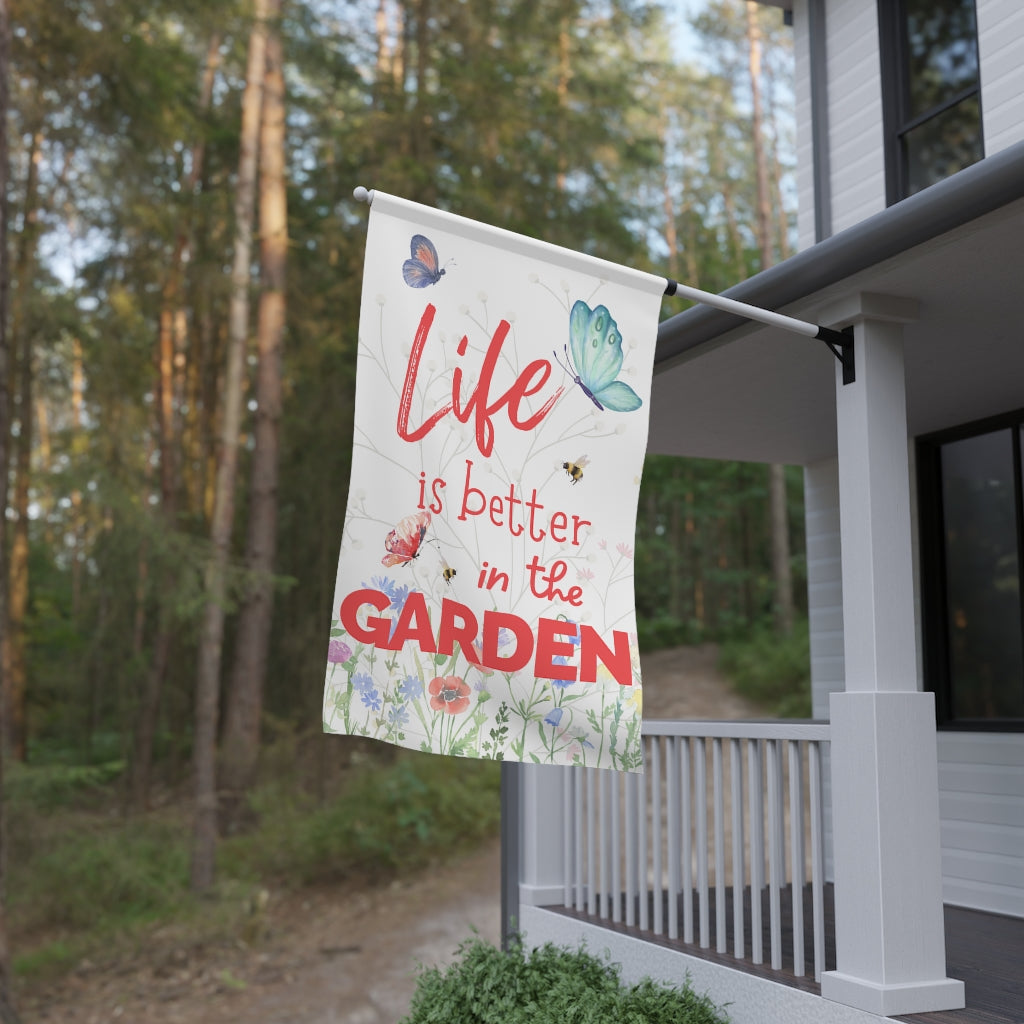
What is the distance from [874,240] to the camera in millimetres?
3746

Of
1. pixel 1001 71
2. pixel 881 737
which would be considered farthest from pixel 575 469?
pixel 1001 71

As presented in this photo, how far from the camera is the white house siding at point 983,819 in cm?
546

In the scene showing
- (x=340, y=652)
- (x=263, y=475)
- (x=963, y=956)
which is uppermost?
(x=263, y=475)

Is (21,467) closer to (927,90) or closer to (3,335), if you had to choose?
(3,335)

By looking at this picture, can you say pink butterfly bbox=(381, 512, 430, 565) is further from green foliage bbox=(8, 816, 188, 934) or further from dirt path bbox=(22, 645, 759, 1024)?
green foliage bbox=(8, 816, 188, 934)

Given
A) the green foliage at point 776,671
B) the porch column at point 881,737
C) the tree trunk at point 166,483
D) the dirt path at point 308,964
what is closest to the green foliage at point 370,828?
the dirt path at point 308,964

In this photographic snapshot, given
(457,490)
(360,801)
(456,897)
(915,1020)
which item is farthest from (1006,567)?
(360,801)

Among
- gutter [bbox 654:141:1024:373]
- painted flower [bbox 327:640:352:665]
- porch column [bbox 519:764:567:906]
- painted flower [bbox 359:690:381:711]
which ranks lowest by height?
porch column [bbox 519:764:567:906]

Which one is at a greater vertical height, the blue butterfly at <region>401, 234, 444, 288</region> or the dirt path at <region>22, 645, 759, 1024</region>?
the blue butterfly at <region>401, 234, 444, 288</region>

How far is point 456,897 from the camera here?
41.7ft

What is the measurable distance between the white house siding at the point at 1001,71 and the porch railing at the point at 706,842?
Result: 301 centimetres

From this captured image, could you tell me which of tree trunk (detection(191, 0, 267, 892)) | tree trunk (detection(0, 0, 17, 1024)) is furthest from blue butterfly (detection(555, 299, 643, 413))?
tree trunk (detection(191, 0, 267, 892))

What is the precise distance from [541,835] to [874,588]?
265cm

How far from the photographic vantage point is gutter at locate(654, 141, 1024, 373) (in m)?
3.34
